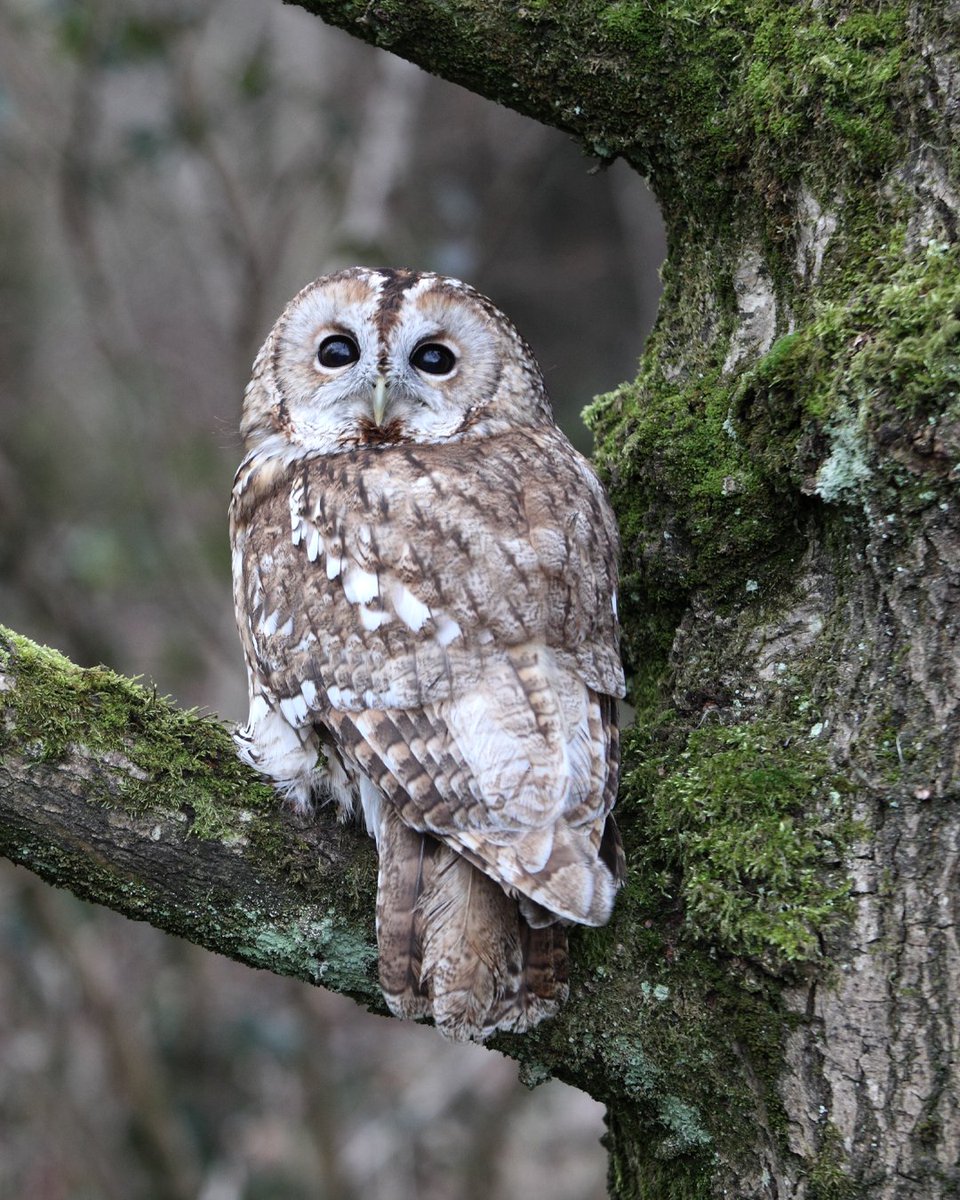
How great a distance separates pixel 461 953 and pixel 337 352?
65.0 inches

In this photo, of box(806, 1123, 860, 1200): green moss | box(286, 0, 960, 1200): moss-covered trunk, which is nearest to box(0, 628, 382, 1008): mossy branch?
box(286, 0, 960, 1200): moss-covered trunk

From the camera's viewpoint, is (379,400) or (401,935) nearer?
(401,935)

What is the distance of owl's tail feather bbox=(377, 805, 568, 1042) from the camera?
2.00 m

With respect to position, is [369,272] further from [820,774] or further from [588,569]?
[820,774]

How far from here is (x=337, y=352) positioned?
2959 mm

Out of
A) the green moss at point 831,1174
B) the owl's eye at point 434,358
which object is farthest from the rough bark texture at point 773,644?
the owl's eye at point 434,358

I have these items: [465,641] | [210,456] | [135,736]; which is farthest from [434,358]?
[210,456]

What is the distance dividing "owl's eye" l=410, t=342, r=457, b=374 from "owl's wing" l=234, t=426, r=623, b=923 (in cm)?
38

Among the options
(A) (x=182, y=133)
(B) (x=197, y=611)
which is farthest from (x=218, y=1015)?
(A) (x=182, y=133)

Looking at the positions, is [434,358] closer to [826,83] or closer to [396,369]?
[396,369]

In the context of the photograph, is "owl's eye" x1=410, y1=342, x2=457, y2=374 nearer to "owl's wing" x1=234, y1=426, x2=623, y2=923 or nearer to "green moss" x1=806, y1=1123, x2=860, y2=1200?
"owl's wing" x1=234, y1=426, x2=623, y2=923

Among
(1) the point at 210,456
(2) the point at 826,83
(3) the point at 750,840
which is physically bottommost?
(3) the point at 750,840

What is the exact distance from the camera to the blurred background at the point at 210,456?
16.3 feet

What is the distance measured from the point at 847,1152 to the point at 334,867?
1.03 m
